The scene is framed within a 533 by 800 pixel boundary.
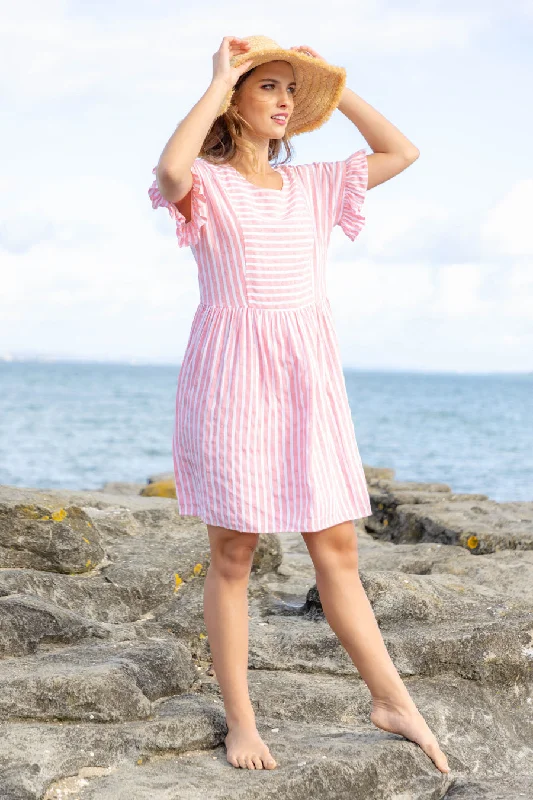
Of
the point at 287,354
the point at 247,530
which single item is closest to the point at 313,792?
the point at 247,530

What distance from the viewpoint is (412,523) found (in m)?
6.56

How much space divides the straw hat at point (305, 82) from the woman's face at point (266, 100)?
0.11ft

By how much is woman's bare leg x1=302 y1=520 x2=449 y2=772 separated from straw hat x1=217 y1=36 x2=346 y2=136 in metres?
1.32

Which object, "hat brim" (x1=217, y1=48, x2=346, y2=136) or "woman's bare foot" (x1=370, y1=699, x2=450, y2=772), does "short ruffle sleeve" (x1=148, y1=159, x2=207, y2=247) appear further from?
"woman's bare foot" (x1=370, y1=699, x2=450, y2=772)

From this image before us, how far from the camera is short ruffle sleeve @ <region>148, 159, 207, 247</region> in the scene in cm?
294

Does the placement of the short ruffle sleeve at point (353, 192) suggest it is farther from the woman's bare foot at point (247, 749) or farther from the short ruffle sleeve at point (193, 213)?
the woman's bare foot at point (247, 749)

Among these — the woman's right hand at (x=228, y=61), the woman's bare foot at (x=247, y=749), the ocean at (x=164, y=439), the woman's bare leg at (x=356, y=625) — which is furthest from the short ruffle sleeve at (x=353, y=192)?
the ocean at (x=164, y=439)

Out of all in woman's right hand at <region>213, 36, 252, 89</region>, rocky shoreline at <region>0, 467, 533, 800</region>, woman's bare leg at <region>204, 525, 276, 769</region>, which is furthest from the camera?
woman's bare leg at <region>204, 525, 276, 769</region>

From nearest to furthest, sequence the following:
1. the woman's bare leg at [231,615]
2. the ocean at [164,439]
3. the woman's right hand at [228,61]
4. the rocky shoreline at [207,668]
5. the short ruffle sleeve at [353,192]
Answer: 1. the rocky shoreline at [207,668]
2. the woman's right hand at [228,61]
3. the woman's bare leg at [231,615]
4. the short ruffle sleeve at [353,192]
5. the ocean at [164,439]

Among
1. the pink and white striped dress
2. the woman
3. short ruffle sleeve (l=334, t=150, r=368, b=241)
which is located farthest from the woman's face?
short ruffle sleeve (l=334, t=150, r=368, b=241)

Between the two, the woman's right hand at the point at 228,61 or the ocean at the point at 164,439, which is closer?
the woman's right hand at the point at 228,61

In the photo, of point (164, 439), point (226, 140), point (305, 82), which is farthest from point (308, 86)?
point (164, 439)

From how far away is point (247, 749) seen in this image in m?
2.88

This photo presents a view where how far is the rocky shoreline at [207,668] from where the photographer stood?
2.77 meters
